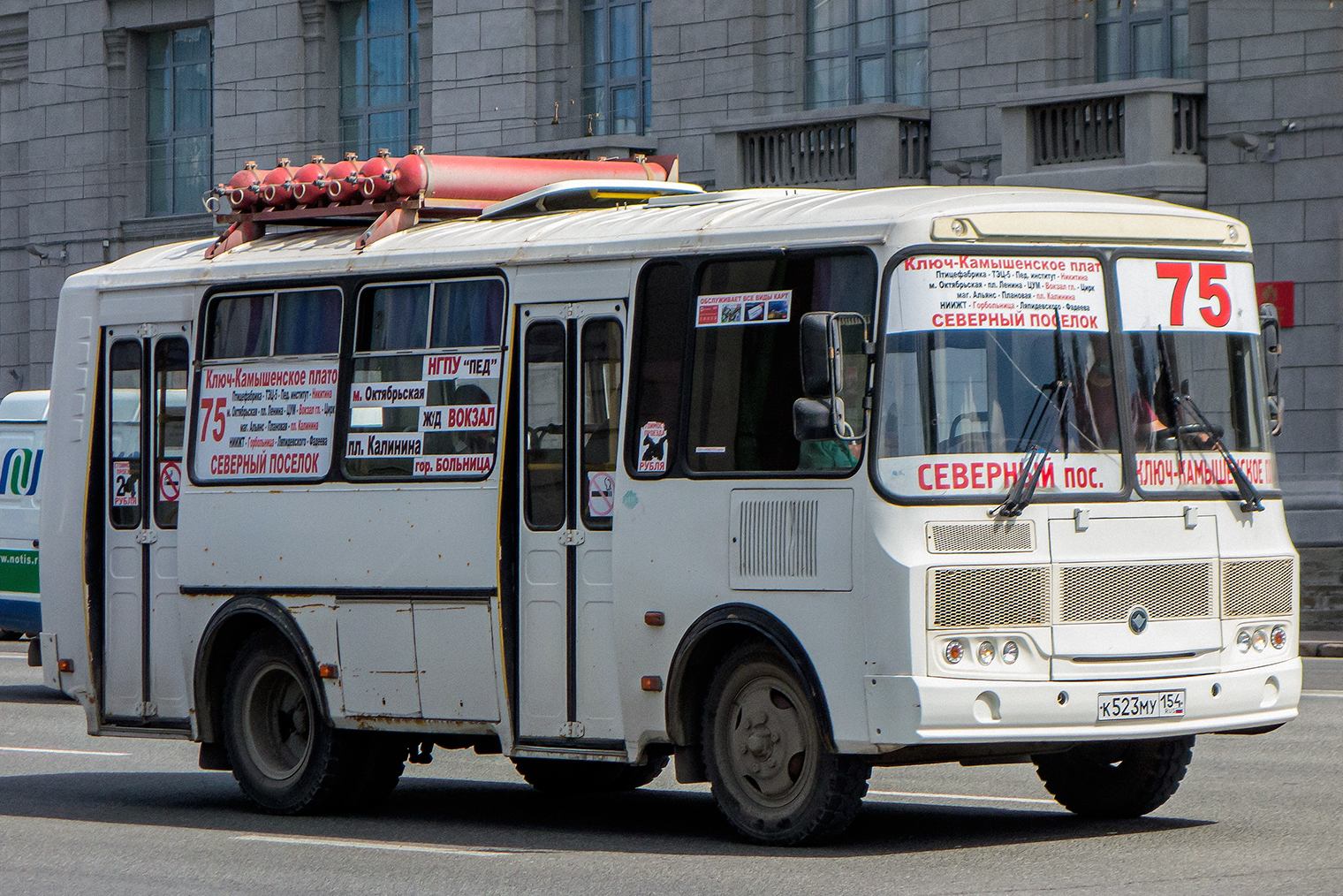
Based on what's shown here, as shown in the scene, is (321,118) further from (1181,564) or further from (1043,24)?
(1181,564)

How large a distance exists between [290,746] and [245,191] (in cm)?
304

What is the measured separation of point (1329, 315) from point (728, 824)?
15542mm

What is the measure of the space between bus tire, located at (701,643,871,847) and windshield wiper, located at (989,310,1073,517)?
114cm

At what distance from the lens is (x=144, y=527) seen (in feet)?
40.4

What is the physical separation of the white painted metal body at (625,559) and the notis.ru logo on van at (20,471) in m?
8.16

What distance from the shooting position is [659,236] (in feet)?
33.6

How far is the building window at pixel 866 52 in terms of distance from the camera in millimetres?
27719

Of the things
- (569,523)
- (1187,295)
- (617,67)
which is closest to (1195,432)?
(1187,295)

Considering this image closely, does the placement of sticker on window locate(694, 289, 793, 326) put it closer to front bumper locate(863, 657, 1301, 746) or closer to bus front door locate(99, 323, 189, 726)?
front bumper locate(863, 657, 1301, 746)

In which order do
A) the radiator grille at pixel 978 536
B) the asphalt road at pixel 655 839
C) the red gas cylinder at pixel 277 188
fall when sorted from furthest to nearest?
the red gas cylinder at pixel 277 188, the radiator grille at pixel 978 536, the asphalt road at pixel 655 839

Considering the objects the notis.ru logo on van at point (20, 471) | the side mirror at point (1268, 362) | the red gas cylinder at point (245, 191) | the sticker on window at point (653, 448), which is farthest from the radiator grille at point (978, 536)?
the notis.ru logo on van at point (20, 471)

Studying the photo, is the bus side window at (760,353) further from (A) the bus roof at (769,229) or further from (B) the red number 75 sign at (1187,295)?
(B) the red number 75 sign at (1187,295)

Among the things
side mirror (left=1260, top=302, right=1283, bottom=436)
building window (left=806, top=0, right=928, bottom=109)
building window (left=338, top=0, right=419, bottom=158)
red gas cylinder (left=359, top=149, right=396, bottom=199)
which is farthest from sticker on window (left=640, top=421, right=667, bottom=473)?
building window (left=338, top=0, right=419, bottom=158)

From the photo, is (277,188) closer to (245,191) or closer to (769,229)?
(245,191)
